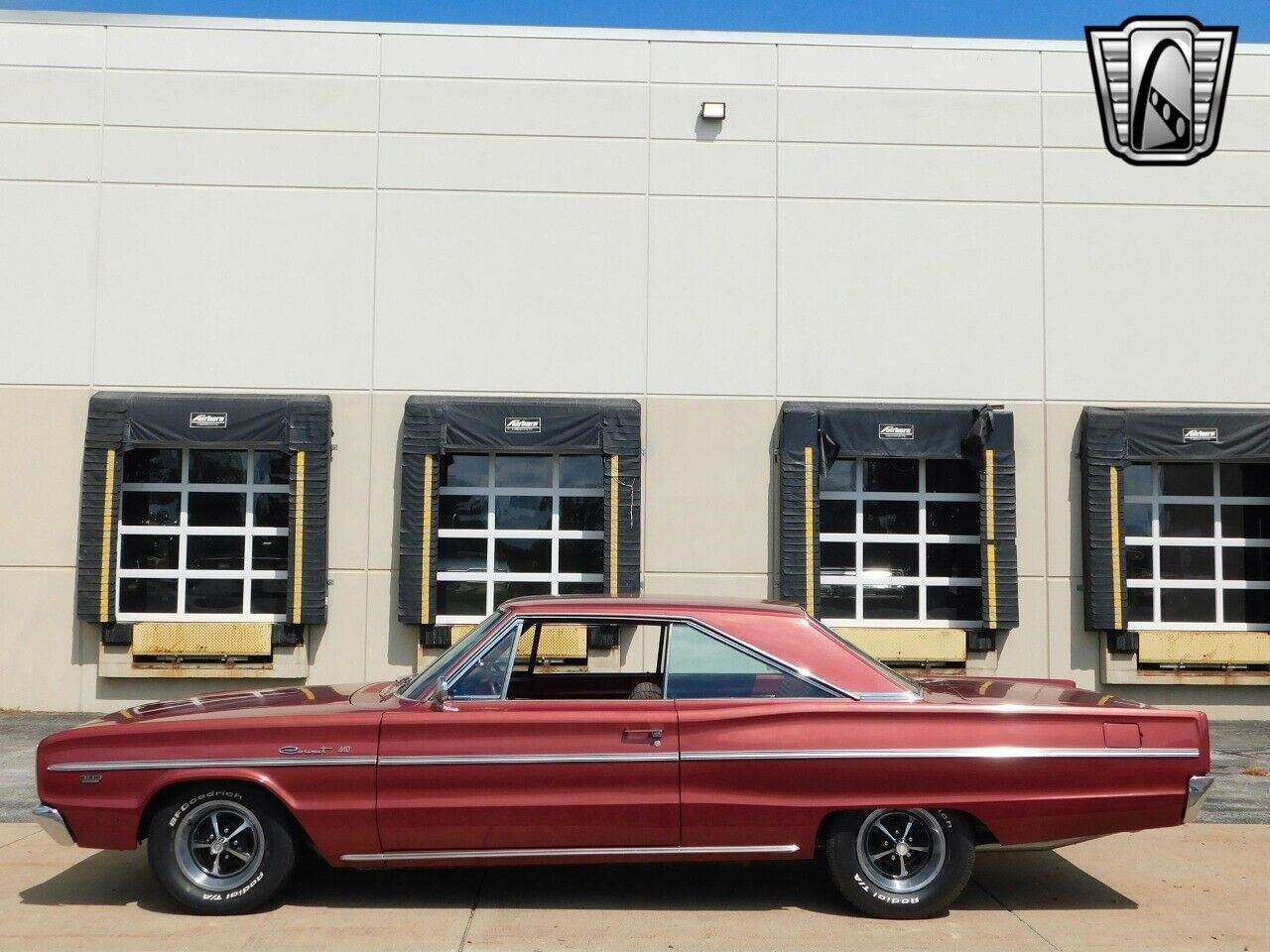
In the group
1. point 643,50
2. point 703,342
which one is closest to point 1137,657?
point 703,342

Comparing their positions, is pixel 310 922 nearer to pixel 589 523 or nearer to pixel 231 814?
pixel 231 814

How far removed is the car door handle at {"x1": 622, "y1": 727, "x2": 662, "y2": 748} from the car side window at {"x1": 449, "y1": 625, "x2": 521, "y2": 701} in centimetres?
60

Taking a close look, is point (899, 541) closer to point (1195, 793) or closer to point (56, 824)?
point (1195, 793)

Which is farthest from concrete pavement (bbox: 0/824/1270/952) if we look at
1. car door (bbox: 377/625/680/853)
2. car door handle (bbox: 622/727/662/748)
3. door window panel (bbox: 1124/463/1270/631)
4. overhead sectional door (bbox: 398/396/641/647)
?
door window panel (bbox: 1124/463/1270/631)

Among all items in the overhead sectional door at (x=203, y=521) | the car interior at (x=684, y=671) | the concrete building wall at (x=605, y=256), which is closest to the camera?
the car interior at (x=684, y=671)

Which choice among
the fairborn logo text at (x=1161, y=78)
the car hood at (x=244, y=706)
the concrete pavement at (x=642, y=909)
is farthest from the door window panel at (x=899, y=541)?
the car hood at (x=244, y=706)

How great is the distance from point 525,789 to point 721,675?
102cm

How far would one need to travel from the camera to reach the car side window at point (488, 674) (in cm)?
558

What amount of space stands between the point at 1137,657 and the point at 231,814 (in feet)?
30.1

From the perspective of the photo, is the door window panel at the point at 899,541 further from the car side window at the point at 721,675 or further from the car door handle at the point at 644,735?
the car door handle at the point at 644,735

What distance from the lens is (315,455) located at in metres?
11.7

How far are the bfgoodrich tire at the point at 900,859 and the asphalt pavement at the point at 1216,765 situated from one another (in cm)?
315

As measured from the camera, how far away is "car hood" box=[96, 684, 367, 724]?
18.4 ft

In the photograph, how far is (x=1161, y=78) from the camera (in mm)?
12570
